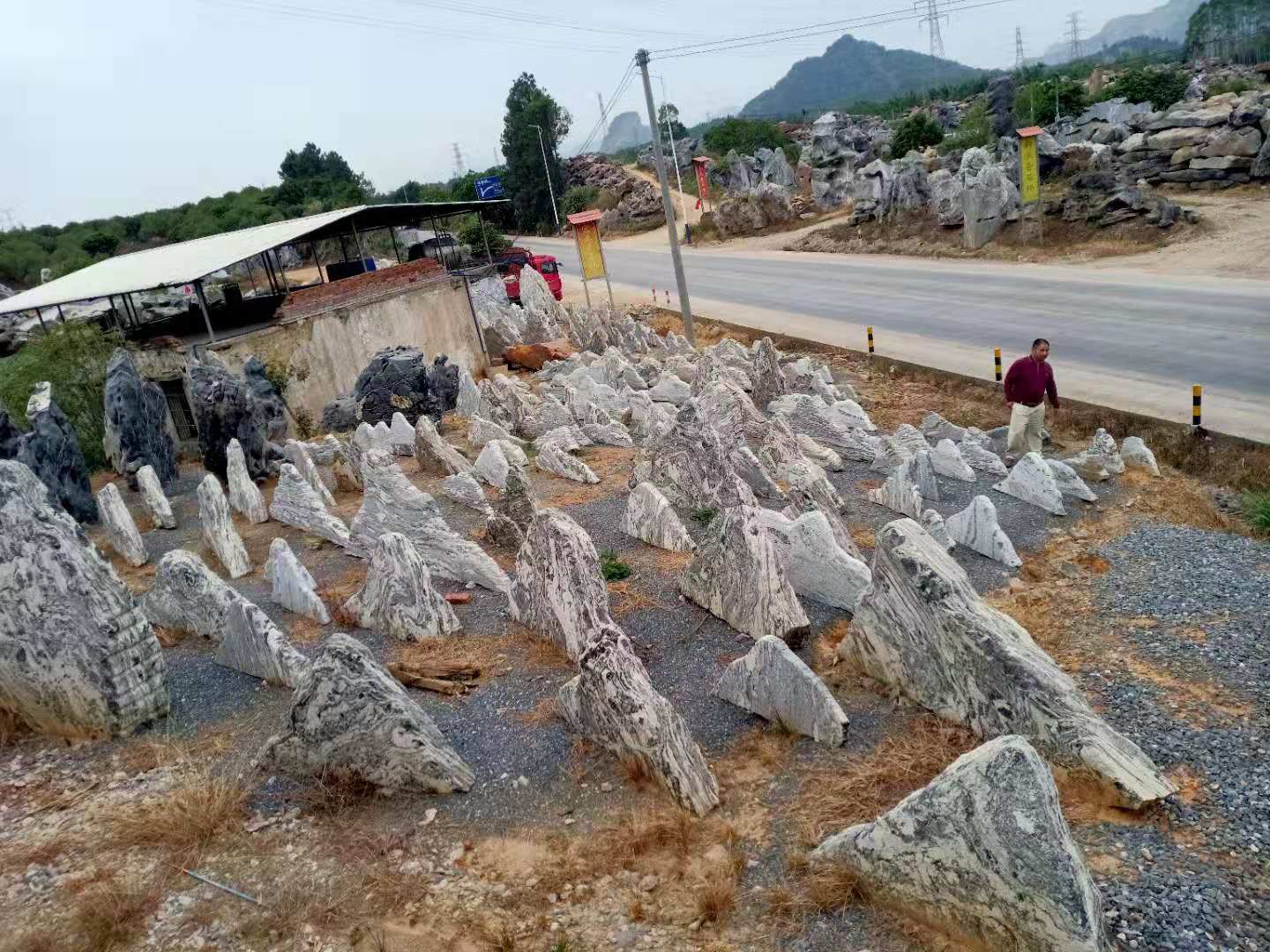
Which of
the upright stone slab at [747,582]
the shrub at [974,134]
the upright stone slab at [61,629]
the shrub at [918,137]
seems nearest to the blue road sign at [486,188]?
the shrub at [918,137]

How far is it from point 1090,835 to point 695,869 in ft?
6.47

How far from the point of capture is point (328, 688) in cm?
504

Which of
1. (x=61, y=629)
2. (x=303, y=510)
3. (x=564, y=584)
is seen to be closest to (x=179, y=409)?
(x=303, y=510)

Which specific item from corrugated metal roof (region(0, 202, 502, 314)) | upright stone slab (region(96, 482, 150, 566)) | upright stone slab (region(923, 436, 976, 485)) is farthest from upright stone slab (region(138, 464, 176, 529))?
upright stone slab (region(923, 436, 976, 485))

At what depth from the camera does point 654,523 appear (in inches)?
343

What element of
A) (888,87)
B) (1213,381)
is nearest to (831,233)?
(1213,381)

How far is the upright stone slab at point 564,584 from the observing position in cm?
664

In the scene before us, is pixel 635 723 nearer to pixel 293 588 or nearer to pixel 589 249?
pixel 293 588

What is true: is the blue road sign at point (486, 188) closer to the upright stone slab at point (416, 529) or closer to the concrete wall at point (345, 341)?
the concrete wall at point (345, 341)

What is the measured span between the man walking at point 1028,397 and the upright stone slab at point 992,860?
749cm

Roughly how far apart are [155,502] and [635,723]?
8.58 meters

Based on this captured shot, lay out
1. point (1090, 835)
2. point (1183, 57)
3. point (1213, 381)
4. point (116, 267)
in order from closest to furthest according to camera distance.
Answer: point (1090, 835) → point (1213, 381) → point (116, 267) → point (1183, 57)

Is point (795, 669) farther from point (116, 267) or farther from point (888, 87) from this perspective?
point (888, 87)

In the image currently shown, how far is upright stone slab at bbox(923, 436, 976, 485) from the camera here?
1040 centimetres
